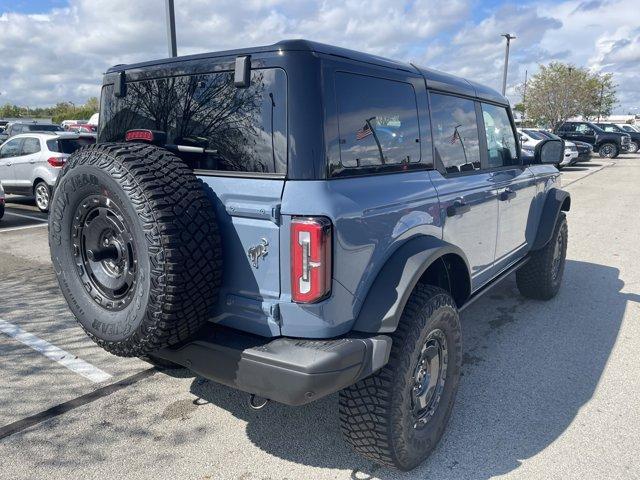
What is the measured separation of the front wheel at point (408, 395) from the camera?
2.36 m

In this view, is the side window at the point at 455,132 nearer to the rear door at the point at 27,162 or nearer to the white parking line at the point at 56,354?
the white parking line at the point at 56,354

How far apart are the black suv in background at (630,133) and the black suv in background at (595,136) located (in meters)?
1.59

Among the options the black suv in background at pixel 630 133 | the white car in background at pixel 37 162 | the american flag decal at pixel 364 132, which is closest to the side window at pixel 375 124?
the american flag decal at pixel 364 132

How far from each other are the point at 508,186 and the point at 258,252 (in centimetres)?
242

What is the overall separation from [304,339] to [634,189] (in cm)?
1517

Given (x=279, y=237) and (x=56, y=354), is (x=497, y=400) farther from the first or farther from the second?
(x=56, y=354)

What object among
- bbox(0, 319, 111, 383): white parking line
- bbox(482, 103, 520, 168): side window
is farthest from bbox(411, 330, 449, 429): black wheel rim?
bbox(0, 319, 111, 383): white parking line

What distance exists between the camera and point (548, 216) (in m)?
4.80

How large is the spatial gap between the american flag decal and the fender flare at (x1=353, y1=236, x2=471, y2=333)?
57 centimetres

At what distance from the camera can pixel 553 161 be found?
4652 millimetres

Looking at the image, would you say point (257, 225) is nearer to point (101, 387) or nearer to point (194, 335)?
point (194, 335)

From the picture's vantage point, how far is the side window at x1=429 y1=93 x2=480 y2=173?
10.2ft

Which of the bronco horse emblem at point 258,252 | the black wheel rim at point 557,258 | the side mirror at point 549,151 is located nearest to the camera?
the bronco horse emblem at point 258,252

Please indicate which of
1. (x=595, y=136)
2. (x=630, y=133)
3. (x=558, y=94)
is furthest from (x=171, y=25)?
(x=558, y=94)
